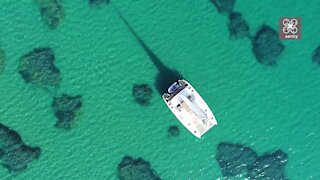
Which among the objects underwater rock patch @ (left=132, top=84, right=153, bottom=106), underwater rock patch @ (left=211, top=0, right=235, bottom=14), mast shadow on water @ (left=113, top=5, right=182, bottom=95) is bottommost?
underwater rock patch @ (left=132, top=84, right=153, bottom=106)

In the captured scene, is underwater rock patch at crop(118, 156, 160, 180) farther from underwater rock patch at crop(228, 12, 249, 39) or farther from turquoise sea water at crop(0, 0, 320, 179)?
underwater rock patch at crop(228, 12, 249, 39)

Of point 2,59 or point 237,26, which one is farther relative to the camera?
point 237,26

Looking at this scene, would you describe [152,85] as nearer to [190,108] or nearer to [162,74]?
[162,74]

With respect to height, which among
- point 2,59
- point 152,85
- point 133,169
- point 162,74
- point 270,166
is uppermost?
point 162,74

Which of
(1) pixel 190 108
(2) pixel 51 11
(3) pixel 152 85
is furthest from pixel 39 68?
(1) pixel 190 108

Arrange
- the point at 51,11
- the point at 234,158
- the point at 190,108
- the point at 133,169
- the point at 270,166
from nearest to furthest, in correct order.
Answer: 1. the point at 190,108
2. the point at 51,11
3. the point at 133,169
4. the point at 234,158
5. the point at 270,166

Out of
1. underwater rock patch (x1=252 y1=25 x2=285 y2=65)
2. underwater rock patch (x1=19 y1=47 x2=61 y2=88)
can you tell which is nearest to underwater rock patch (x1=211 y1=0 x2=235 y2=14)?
underwater rock patch (x1=252 y1=25 x2=285 y2=65)
